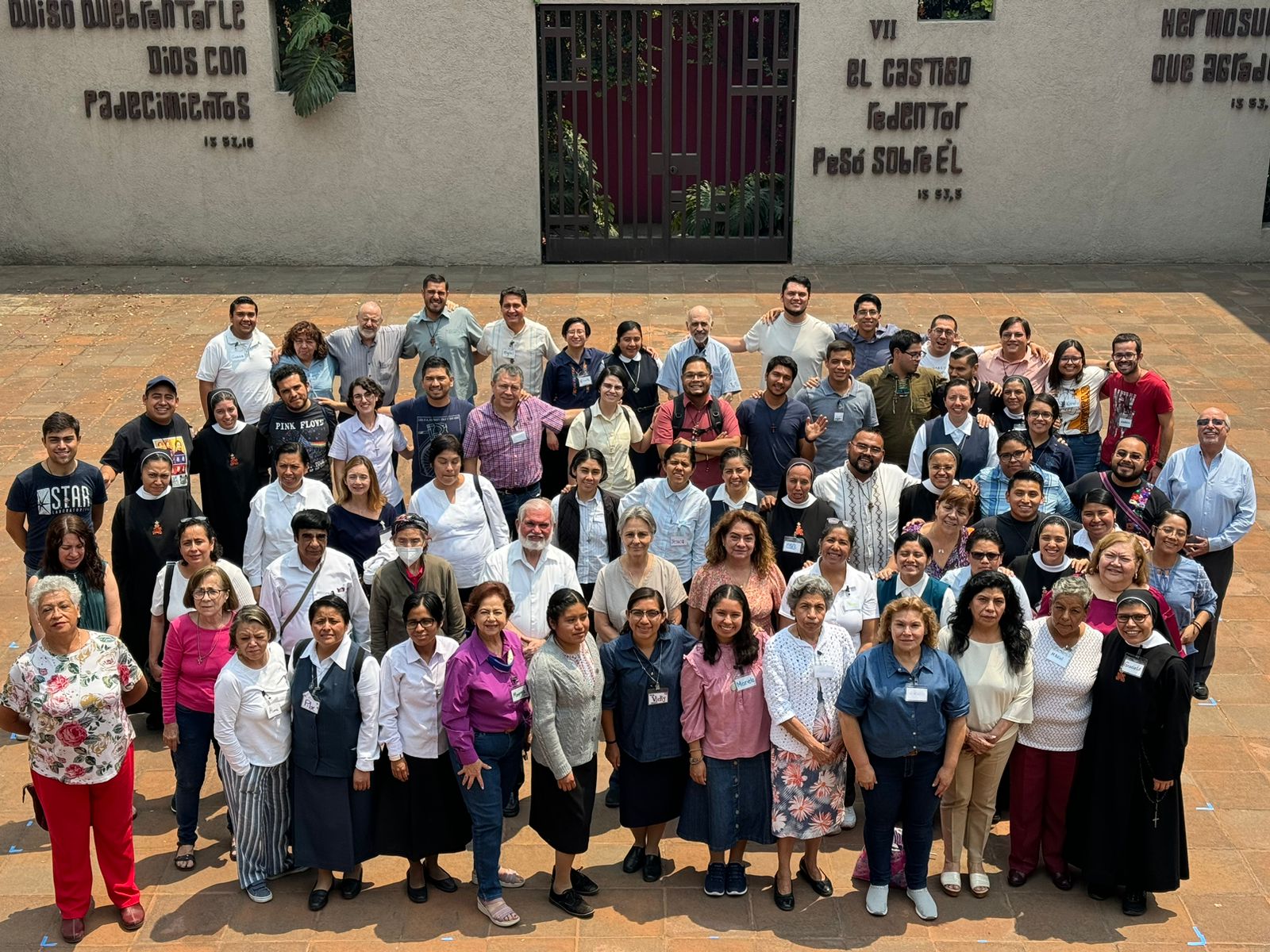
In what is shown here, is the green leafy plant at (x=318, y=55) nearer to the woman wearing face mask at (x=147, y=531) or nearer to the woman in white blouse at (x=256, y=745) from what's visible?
the woman wearing face mask at (x=147, y=531)

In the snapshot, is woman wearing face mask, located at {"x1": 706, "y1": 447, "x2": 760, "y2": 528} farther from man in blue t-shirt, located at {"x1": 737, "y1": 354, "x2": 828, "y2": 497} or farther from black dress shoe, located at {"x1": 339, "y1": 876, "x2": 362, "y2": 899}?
black dress shoe, located at {"x1": 339, "y1": 876, "x2": 362, "y2": 899}

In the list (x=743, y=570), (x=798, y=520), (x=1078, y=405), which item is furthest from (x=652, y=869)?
(x=1078, y=405)

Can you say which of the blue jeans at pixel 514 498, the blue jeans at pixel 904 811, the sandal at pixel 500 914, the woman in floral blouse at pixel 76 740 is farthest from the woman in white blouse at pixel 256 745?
the blue jeans at pixel 904 811

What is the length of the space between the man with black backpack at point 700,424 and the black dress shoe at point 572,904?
287 centimetres

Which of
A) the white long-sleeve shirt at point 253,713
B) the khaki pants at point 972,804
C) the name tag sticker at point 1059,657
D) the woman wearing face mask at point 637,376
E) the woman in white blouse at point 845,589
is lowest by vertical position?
the khaki pants at point 972,804

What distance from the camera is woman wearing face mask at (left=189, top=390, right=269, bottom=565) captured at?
8.34 m

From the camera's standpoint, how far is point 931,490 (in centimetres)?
775

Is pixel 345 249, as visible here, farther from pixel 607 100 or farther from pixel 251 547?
pixel 251 547

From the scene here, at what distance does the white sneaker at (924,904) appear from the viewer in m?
6.39

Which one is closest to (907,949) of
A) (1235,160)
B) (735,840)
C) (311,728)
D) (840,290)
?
(735,840)

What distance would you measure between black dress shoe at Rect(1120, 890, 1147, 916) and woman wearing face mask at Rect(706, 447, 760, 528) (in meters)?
2.58

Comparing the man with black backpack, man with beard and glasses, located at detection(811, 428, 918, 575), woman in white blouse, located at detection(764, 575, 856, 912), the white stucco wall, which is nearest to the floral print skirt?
woman in white blouse, located at detection(764, 575, 856, 912)

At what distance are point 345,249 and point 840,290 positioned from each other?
224 inches

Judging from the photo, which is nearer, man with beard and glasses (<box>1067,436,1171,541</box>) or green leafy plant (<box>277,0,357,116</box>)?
man with beard and glasses (<box>1067,436,1171,541</box>)
